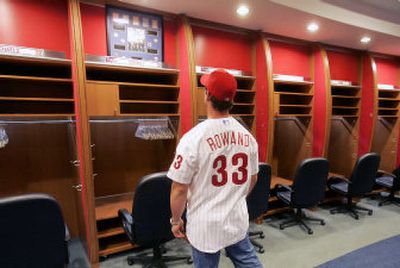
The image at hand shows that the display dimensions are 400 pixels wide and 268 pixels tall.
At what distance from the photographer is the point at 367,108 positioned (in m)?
3.99

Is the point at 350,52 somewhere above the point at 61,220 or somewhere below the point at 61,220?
above

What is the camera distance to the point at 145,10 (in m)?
2.65

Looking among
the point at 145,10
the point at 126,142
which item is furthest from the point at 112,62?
the point at 126,142

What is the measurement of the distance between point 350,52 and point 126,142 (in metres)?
4.09

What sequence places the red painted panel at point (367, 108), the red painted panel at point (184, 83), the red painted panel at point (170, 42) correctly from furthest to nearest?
the red painted panel at point (367, 108)
the red painted panel at point (170, 42)
the red painted panel at point (184, 83)

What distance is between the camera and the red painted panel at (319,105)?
11.8ft

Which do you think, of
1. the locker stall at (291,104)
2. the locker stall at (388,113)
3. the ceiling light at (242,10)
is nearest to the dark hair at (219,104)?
the ceiling light at (242,10)

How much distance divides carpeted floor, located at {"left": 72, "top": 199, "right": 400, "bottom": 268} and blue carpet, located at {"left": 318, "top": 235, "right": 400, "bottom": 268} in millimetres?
19

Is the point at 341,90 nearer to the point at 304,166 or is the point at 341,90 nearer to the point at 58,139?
the point at 304,166

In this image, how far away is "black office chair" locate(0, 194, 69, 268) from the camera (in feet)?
4.50

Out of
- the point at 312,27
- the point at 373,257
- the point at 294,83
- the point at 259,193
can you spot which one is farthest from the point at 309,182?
the point at 312,27

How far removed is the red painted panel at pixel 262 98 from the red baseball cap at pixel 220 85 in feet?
6.68

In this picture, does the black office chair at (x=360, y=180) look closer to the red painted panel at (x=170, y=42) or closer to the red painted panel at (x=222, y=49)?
the red painted panel at (x=222, y=49)

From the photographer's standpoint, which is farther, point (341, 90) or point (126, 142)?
point (341, 90)
